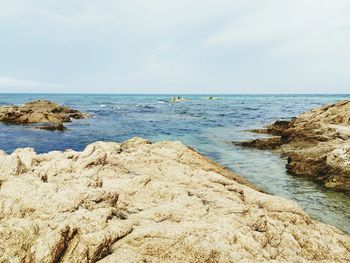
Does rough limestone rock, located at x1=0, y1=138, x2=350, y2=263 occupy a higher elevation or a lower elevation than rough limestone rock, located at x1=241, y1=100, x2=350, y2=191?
higher

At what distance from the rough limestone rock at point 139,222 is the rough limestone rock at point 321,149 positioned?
30.1 feet

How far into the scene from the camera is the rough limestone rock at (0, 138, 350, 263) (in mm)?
5309

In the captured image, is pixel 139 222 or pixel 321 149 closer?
pixel 139 222

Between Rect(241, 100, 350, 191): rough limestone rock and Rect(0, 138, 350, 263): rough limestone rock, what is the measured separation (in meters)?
9.17

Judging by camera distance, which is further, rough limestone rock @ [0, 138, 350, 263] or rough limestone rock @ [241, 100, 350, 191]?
rough limestone rock @ [241, 100, 350, 191]

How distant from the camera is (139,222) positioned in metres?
6.58

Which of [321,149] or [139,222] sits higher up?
[139,222]

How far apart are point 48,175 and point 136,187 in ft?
7.62

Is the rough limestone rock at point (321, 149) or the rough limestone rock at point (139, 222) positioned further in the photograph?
the rough limestone rock at point (321, 149)

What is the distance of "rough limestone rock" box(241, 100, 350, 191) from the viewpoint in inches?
663

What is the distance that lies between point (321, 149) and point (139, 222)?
16.5 metres

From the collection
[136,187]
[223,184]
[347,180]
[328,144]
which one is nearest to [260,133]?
[328,144]

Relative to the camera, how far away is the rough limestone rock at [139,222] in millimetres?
5309

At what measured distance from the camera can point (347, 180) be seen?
16.2 meters
